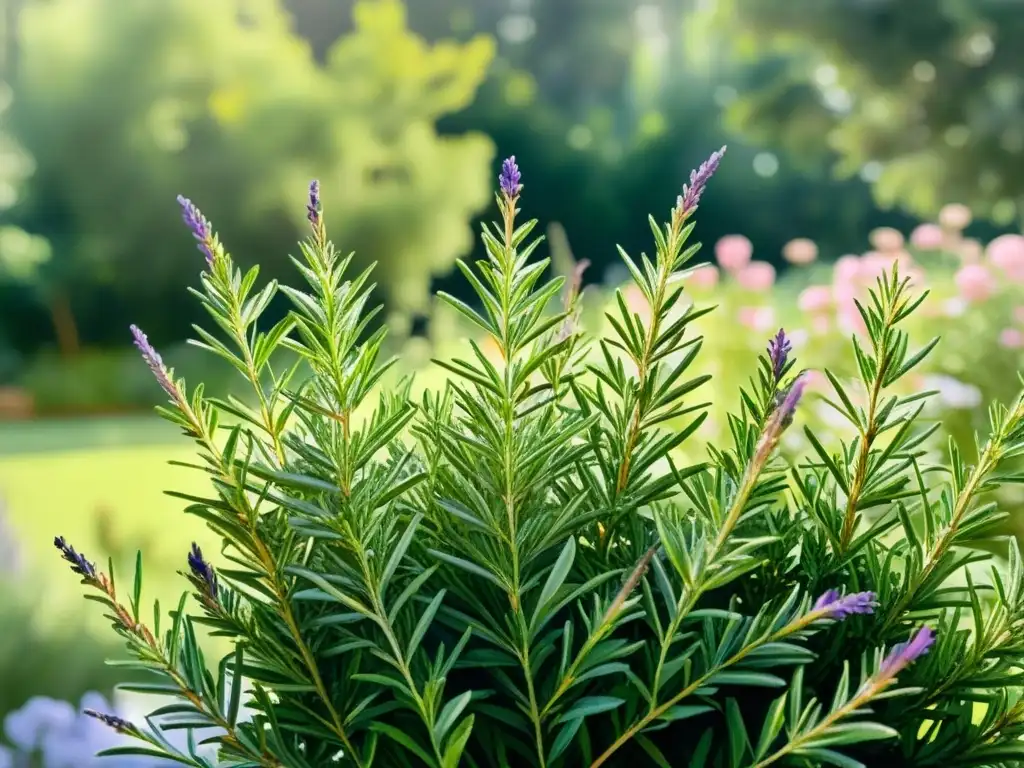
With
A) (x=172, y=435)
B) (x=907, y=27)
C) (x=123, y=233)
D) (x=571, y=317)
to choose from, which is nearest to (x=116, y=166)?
(x=123, y=233)

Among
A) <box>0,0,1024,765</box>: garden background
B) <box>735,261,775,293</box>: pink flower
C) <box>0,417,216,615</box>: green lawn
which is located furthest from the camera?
<box>0,0,1024,765</box>: garden background

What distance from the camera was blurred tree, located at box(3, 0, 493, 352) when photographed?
6.93 metres

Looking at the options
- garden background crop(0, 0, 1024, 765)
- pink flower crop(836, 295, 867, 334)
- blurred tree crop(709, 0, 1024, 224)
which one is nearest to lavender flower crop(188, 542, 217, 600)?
pink flower crop(836, 295, 867, 334)

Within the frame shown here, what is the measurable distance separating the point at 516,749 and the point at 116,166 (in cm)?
766

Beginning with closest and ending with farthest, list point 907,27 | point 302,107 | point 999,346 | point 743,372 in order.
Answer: point 999,346, point 743,372, point 907,27, point 302,107

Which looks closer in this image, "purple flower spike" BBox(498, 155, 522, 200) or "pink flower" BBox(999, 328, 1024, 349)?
"purple flower spike" BBox(498, 155, 522, 200)

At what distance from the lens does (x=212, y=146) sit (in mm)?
7160

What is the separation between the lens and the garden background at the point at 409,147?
19.0 feet

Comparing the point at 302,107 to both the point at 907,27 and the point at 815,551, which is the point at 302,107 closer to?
the point at 907,27

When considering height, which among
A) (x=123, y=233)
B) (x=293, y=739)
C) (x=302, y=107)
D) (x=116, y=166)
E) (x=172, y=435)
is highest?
(x=302, y=107)

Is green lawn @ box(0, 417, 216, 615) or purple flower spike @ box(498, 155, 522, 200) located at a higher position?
green lawn @ box(0, 417, 216, 615)

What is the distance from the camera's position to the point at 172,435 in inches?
233

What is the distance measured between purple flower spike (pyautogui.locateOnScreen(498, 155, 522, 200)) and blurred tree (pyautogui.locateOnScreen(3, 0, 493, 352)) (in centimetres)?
681

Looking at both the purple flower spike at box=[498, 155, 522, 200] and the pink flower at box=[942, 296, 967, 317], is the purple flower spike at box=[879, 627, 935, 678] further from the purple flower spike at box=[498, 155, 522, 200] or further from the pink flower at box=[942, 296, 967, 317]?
the pink flower at box=[942, 296, 967, 317]
